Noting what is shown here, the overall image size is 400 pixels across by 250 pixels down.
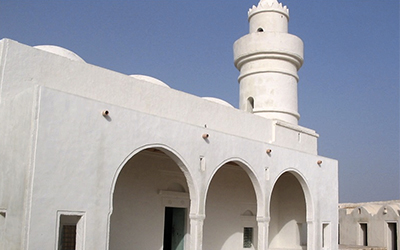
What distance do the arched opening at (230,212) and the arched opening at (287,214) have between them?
4.07ft

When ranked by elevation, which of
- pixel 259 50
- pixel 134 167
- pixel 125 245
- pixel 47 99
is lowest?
pixel 125 245

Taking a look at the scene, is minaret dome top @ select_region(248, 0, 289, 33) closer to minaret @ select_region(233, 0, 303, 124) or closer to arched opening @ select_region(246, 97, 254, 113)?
minaret @ select_region(233, 0, 303, 124)

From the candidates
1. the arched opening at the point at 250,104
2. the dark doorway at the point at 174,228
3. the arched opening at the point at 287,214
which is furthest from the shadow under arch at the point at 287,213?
the dark doorway at the point at 174,228

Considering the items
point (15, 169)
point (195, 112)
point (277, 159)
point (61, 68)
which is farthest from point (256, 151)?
point (15, 169)

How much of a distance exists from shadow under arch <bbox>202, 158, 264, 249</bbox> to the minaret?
2481 mm

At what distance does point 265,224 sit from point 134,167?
11.9ft

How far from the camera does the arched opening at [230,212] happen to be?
44.2 feet

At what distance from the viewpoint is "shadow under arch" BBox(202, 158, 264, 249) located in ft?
44.1

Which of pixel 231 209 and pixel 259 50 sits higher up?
pixel 259 50

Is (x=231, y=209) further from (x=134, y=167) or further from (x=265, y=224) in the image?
(x=134, y=167)

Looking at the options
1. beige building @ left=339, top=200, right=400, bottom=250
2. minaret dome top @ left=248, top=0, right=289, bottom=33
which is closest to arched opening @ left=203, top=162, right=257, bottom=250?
minaret dome top @ left=248, top=0, right=289, bottom=33

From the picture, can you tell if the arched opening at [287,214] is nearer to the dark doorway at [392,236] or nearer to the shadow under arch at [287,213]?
the shadow under arch at [287,213]

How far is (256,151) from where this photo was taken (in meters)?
12.0

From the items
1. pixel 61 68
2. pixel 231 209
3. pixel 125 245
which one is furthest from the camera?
pixel 231 209
